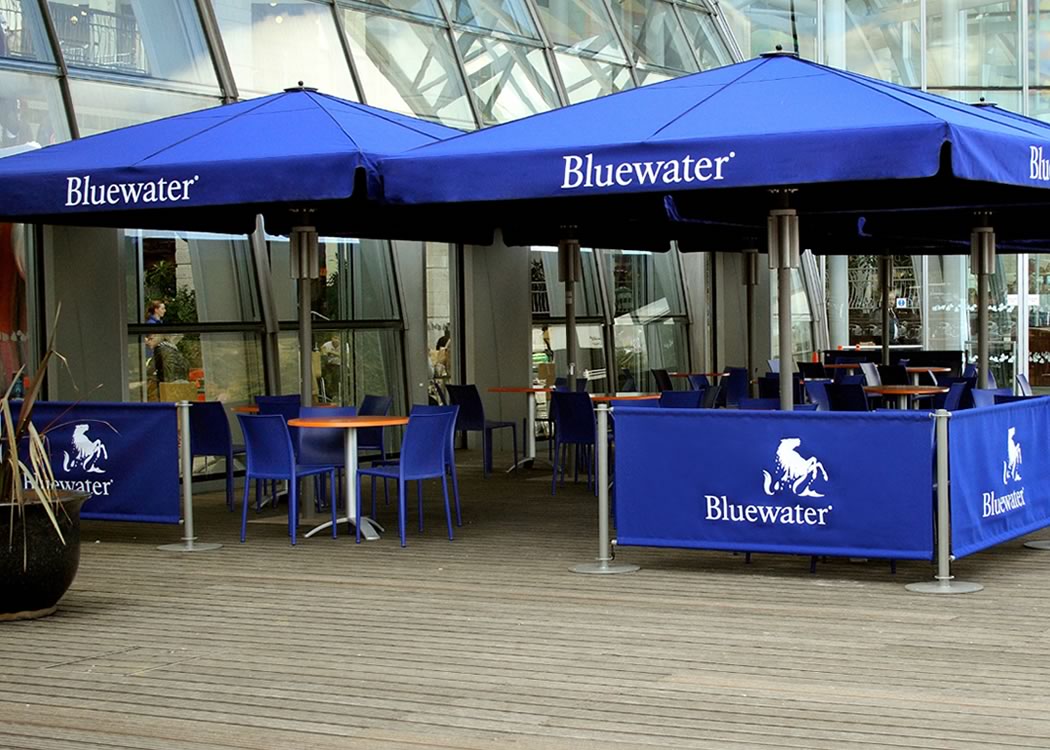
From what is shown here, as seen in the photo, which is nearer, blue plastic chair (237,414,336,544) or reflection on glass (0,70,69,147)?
blue plastic chair (237,414,336,544)

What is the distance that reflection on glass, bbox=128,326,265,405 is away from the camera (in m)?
12.8

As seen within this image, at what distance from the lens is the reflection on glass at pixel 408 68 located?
15.8 meters

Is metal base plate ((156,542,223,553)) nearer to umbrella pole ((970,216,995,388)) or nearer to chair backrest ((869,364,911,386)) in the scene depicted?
umbrella pole ((970,216,995,388))

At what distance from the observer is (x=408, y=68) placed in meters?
16.4

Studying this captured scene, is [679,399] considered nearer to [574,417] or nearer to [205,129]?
[574,417]

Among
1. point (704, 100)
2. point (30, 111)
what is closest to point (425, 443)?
point (704, 100)

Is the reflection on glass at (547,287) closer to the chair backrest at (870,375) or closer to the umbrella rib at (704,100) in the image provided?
the chair backrest at (870,375)

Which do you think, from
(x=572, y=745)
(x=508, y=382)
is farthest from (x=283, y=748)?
(x=508, y=382)

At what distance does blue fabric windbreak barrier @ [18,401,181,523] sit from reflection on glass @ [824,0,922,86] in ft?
58.8

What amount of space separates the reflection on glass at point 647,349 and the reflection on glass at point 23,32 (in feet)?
28.4

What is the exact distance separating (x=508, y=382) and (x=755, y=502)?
9020 millimetres

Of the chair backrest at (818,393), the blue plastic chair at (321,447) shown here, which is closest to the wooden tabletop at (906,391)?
the chair backrest at (818,393)

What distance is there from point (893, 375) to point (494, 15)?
249 inches

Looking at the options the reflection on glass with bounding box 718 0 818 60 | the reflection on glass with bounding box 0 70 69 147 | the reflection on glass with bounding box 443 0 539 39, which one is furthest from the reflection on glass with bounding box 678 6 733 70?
the reflection on glass with bounding box 0 70 69 147
